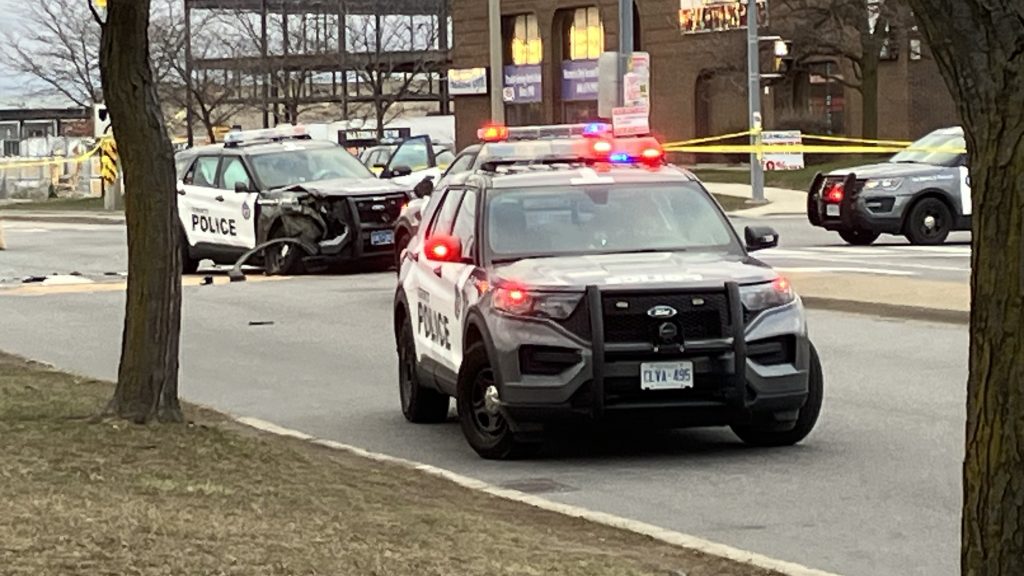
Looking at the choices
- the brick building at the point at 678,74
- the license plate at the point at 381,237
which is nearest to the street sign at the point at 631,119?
the license plate at the point at 381,237

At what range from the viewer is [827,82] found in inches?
2382

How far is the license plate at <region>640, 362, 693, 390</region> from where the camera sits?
945 cm

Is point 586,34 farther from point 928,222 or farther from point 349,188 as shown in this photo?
point 349,188

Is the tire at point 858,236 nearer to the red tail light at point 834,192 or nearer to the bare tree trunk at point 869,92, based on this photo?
the red tail light at point 834,192

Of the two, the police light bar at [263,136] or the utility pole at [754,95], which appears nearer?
the police light bar at [263,136]

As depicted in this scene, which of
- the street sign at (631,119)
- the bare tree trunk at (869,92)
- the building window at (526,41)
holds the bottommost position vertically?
the street sign at (631,119)

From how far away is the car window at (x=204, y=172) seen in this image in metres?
24.8

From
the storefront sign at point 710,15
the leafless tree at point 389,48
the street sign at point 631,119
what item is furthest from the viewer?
the leafless tree at point 389,48

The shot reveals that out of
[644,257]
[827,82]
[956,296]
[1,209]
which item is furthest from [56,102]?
[644,257]

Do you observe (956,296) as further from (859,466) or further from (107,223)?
(107,223)

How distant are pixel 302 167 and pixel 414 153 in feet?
38.9

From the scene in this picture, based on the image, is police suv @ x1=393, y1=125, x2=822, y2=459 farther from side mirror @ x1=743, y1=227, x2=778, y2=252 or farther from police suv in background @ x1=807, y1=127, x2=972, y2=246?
police suv in background @ x1=807, y1=127, x2=972, y2=246

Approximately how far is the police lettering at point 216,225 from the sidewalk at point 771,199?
35.8 ft

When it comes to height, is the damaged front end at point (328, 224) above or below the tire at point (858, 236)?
above
